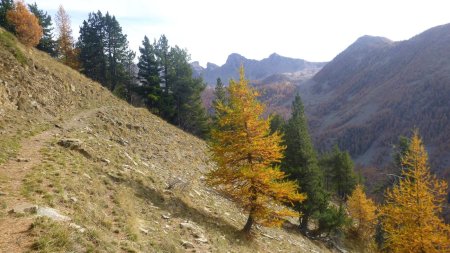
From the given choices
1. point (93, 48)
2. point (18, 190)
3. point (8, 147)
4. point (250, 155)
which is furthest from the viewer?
point (93, 48)

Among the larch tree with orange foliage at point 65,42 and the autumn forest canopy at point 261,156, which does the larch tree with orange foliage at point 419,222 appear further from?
the larch tree with orange foliage at point 65,42

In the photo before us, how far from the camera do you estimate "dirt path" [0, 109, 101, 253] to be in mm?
9258

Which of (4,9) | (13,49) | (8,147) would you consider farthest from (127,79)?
(8,147)

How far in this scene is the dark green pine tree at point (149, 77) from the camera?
52.2m

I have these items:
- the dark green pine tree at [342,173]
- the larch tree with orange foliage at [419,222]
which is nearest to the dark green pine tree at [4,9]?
the larch tree with orange foliage at [419,222]

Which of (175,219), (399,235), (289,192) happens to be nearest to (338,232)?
(399,235)

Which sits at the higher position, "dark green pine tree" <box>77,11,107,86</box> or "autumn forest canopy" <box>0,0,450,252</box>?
"dark green pine tree" <box>77,11,107,86</box>

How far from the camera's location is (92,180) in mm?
16156

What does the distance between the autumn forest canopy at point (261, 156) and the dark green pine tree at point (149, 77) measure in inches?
7.1

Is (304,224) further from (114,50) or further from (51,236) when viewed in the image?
(114,50)

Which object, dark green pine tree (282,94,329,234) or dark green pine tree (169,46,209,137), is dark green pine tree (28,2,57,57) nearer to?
dark green pine tree (169,46,209,137)

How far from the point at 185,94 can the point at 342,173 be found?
113 ft

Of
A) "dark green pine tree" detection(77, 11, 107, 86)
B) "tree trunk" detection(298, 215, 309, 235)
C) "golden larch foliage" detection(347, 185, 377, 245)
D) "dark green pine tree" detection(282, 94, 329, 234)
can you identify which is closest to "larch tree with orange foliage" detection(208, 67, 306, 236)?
"dark green pine tree" detection(282, 94, 329, 234)

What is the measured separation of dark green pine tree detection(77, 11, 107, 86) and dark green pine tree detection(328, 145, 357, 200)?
150 feet
